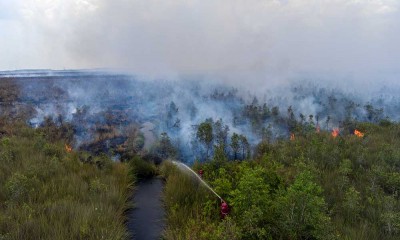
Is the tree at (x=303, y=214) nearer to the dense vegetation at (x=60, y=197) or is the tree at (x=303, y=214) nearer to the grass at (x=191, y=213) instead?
the grass at (x=191, y=213)

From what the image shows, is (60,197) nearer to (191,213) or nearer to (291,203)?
(191,213)

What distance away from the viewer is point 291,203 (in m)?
6.33

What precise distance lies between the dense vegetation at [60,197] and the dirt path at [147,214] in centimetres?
39

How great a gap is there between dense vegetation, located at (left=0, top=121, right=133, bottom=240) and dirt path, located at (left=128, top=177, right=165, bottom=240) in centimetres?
39

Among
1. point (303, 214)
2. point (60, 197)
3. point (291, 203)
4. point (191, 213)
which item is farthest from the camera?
point (60, 197)

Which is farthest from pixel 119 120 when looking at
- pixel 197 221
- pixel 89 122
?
pixel 197 221

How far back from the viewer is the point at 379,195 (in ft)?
27.4

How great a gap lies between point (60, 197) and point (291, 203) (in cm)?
584

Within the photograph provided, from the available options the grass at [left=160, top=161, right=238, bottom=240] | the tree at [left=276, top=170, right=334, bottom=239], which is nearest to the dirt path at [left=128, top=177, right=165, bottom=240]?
the grass at [left=160, top=161, right=238, bottom=240]

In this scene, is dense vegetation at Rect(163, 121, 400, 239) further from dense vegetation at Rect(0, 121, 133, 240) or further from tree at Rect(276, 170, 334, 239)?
dense vegetation at Rect(0, 121, 133, 240)

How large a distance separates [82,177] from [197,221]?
Answer: 4516 mm

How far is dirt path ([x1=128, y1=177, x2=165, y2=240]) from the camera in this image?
7438 mm

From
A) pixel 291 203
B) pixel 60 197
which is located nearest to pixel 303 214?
pixel 291 203

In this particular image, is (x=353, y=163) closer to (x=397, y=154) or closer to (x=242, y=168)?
(x=397, y=154)
